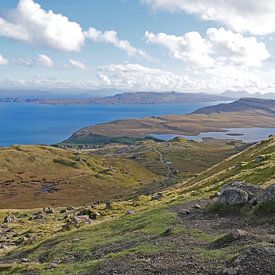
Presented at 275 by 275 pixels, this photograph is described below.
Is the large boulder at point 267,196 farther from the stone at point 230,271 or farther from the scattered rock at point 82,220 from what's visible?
the scattered rock at point 82,220

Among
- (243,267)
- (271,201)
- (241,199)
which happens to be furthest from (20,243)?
(243,267)

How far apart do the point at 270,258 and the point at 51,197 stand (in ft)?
534

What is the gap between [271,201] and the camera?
31297mm

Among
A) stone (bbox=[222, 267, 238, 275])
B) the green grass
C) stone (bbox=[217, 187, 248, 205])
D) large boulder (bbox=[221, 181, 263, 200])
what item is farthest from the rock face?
large boulder (bbox=[221, 181, 263, 200])

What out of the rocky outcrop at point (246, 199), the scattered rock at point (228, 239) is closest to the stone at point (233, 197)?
the rocky outcrop at point (246, 199)

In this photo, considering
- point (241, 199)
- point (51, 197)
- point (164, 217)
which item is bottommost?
point (51, 197)

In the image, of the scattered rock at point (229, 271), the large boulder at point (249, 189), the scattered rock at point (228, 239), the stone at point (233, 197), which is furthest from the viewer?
the large boulder at point (249, 189)

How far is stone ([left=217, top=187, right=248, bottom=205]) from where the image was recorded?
114 feet

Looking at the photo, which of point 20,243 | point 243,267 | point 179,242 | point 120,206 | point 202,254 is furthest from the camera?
point 120,206

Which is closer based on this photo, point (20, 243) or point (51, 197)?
point (20, 243)

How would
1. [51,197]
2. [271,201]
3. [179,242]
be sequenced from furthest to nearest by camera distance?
[51,197] → [271,201] → [179,242]

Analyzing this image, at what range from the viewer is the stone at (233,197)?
3488 centimetres

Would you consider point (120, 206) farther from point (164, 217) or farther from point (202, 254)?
point (202, 254)

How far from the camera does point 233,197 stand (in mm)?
35469
